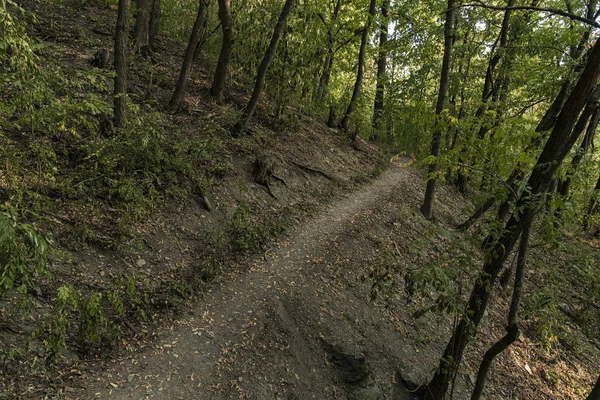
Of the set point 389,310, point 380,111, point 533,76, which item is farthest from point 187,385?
point 380,111

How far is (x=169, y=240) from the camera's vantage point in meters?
6.42

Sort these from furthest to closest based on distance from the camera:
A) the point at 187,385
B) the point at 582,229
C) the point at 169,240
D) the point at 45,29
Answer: the point at 582,229 < the point at 45,29 < the point at 169,240 < the point at 187,385

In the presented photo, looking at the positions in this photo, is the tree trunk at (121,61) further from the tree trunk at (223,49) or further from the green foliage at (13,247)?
the green foliage at (13,247)

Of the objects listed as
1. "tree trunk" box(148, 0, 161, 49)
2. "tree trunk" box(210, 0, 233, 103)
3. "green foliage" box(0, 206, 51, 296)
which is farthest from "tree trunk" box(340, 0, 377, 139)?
"green foliage" box(0, 206, 51, 296)

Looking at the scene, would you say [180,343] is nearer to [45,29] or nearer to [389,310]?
[389,310]

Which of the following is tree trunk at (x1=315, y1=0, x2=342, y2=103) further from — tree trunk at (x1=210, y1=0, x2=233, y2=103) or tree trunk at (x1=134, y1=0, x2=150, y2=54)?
tree trunk at (x1=134, y1=0, x2=150, y2=54)

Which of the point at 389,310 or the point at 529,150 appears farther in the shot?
the point at 389,310

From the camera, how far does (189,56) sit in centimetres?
938

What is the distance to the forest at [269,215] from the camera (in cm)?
397

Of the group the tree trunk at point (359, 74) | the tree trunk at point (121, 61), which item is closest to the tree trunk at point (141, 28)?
the tree trunk at point (121, 61)

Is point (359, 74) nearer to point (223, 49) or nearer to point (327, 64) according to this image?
point (327, 64)

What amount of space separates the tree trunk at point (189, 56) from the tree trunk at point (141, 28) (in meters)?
3.01

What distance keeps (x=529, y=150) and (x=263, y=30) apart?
8.68 metres

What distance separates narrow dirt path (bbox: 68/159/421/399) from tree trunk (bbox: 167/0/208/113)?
17.7 ft
